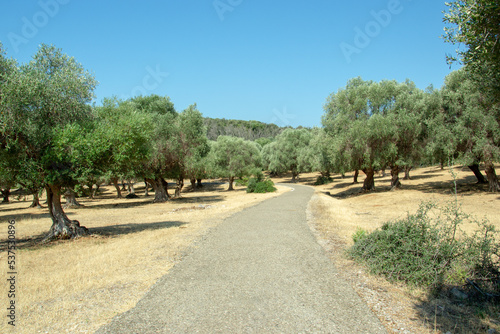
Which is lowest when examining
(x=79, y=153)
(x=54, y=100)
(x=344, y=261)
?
(x=344, y=261)

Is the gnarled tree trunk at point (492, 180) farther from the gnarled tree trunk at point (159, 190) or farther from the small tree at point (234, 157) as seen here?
the small tree at point (234, 157)

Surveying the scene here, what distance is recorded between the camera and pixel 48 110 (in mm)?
11523

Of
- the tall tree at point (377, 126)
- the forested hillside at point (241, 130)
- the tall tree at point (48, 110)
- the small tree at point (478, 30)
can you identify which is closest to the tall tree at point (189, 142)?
the tall tree at point (377, 126)

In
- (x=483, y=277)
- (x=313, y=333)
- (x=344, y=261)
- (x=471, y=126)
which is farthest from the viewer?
(x=471, y=126)

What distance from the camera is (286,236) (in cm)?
1064

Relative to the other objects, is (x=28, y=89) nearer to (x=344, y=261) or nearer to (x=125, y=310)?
(x=125, y=310)

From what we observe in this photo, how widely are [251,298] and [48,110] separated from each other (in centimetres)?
1107

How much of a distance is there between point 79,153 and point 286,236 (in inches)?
333

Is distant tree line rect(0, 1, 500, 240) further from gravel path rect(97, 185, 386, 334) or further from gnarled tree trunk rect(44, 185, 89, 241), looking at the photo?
gravel path rect(97, 185, 386, 334)

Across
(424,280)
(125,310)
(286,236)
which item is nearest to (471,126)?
(286,236)

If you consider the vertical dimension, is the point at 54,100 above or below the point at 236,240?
above

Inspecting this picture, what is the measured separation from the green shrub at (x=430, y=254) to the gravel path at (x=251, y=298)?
1233 mm

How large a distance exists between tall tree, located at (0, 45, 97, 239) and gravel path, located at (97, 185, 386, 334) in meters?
7.41

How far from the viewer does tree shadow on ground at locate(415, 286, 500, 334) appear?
4352 millimetres
